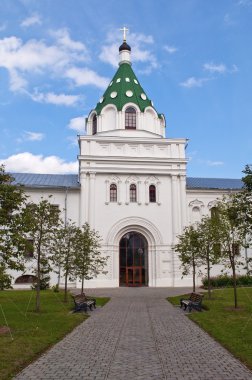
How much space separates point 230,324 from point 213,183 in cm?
3023

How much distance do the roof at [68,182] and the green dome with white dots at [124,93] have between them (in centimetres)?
814

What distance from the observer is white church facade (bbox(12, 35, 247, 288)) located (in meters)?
36.9

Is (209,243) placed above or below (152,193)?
below

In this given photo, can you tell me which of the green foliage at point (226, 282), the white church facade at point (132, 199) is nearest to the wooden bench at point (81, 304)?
the white church facade at point (132, 199)

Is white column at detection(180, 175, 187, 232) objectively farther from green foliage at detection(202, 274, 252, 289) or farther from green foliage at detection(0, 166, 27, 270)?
green foliage at detection(0, 166, 27, 270)

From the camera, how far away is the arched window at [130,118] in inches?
1629

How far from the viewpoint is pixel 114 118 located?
4138 cm

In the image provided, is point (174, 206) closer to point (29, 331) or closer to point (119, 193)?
point (119, 193)

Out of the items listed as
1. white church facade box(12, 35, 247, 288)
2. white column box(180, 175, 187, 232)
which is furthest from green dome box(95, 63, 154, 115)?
white column box(180, 175, 187, 232)

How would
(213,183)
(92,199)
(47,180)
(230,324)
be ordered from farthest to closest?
(213,183) < (47,180) < (92,199) < (230,324)

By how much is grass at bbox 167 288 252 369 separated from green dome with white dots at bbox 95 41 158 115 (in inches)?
989

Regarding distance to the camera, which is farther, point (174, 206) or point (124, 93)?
point (124, 93)

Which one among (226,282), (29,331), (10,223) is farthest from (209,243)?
(29,331)

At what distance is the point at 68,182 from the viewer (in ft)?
131
